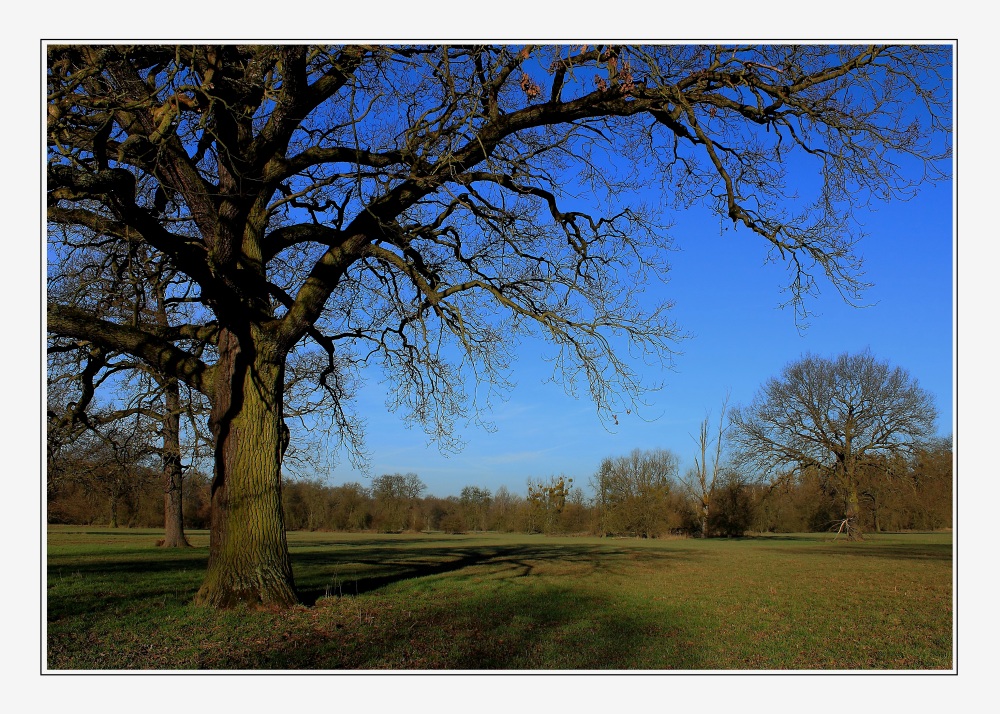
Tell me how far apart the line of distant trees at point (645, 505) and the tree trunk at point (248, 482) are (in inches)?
692

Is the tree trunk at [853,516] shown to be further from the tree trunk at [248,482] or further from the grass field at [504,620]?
the tree trunk at [248,482]

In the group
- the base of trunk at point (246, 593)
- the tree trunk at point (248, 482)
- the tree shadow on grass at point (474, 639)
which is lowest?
the tree shadow on grass at point (474, 639)

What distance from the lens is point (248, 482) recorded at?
896cm

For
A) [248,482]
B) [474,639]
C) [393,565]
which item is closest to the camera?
[474,639]

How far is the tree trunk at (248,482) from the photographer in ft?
28.5

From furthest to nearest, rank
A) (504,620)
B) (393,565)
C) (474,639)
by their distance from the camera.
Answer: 1. (393,565)
2. (504,620)
3. (474,639)

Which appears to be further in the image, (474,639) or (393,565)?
(393,565)

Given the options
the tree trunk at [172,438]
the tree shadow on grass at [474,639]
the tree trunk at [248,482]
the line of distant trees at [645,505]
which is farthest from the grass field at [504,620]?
the line of distant trees at [645,505]

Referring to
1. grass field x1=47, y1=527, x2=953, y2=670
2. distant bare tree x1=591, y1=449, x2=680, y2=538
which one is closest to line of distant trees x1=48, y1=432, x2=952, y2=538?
distant bare tree x1=591, y1=449, x2=680, y2=538

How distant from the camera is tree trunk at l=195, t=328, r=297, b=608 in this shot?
8.69 m

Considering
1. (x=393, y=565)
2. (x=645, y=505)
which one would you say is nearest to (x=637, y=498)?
(x=645, y=505)

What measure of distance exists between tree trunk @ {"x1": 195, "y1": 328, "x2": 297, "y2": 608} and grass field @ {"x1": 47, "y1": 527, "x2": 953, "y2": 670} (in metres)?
0.43

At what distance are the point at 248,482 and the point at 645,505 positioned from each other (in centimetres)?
3067

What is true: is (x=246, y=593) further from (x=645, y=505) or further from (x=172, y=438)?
(x=645, y=505)
